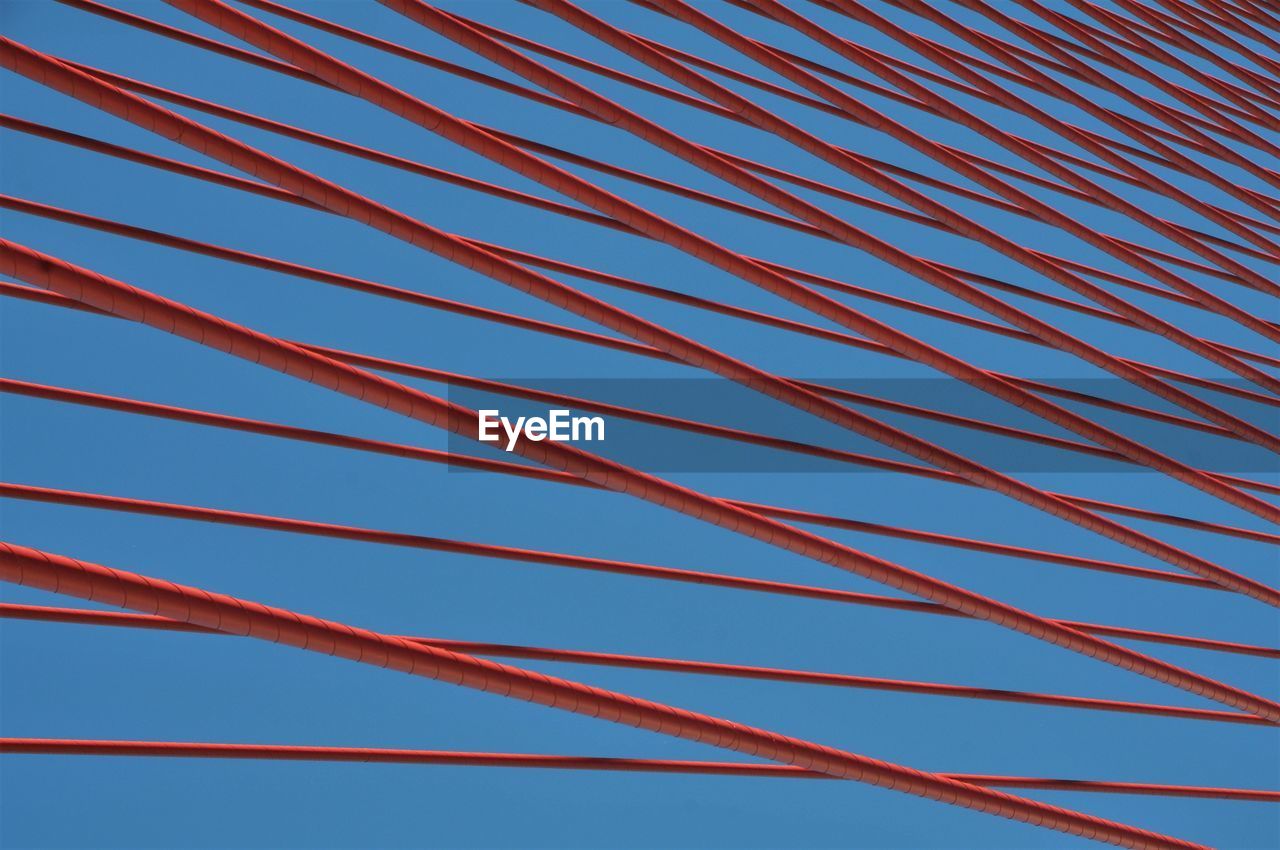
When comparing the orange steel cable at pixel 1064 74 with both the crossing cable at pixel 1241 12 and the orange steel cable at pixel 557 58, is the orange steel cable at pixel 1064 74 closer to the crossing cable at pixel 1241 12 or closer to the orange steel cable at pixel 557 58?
the orange steel cable at pixel 557 58

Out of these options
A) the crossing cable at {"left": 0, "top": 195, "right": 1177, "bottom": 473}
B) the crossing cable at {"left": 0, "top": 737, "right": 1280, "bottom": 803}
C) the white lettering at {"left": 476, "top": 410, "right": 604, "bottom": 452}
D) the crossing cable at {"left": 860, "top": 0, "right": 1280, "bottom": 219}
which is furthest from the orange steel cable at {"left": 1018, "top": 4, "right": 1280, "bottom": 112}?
the crossing cable at {"left": 0, "top": 737, "right": 1280, "bottom": 803}

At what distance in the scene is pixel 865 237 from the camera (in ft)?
32.7

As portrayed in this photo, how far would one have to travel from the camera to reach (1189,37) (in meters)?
16.8

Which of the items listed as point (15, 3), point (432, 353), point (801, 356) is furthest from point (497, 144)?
point (801, 356)

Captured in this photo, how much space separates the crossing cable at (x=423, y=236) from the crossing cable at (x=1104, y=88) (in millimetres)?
4730

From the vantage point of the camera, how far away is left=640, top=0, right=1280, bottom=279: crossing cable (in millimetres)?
10883

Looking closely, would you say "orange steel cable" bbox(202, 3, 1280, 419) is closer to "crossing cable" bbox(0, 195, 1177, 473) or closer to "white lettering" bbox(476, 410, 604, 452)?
"crossing cable" bbox(0, 195, 1177, 473)

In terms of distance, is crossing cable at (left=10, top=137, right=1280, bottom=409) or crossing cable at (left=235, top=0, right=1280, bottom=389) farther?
crossing cable at (left=10, top=137, right=1280, bottom=409)

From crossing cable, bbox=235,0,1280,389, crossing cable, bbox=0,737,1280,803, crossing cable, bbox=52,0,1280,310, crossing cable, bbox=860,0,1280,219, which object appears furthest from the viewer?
crossing cable, bbox=860,0,1280,219

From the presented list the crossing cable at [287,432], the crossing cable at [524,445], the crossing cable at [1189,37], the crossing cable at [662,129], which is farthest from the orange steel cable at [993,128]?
the crossing cable at [524,445]

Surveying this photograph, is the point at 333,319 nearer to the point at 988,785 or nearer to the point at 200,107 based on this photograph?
the point at 200,107

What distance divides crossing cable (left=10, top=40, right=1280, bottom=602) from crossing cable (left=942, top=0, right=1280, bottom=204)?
473cm

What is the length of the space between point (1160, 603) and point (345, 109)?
14492 mm

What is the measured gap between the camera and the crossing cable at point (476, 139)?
7.14 m
